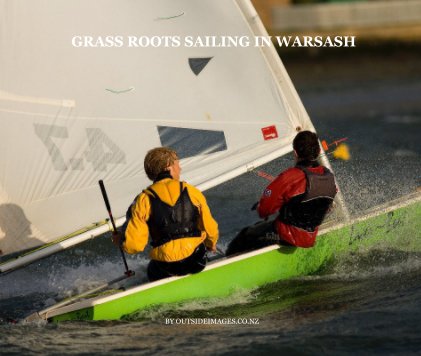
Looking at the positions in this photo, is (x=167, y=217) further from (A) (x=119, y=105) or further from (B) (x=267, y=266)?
(A) (x=119, y=105)

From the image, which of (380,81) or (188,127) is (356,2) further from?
(188,127)

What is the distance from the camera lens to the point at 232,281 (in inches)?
223

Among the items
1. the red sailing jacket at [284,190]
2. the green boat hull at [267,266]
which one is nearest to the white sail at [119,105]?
the red sailing jacket at [284,190]

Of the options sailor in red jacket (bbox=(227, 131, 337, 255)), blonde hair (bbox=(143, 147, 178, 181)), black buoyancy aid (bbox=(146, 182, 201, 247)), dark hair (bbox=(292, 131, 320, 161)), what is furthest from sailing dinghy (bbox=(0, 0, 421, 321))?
blonde hair (bbox=(143, 147, 178, 181))

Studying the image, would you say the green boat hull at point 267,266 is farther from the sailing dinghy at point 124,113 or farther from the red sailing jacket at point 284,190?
the red sailing jacket at point 284,190

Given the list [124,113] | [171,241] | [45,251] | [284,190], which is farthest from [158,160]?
[45,251]

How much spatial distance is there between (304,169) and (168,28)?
44.8 inches

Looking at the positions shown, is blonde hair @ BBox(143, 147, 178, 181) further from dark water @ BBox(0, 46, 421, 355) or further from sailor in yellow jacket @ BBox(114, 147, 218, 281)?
dark water @ BBox(0, 46, 421, 355)

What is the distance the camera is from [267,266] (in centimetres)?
576

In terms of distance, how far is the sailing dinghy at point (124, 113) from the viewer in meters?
5.73

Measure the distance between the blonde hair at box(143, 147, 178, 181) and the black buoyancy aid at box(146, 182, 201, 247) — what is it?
3.9 inches

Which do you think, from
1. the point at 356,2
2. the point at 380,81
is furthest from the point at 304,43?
the point at 356,2

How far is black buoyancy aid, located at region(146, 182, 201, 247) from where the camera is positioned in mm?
5066

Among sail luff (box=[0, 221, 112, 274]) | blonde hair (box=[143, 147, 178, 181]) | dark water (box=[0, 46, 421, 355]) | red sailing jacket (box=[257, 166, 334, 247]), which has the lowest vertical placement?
dark water (box=[0, 46, 421, 355])
